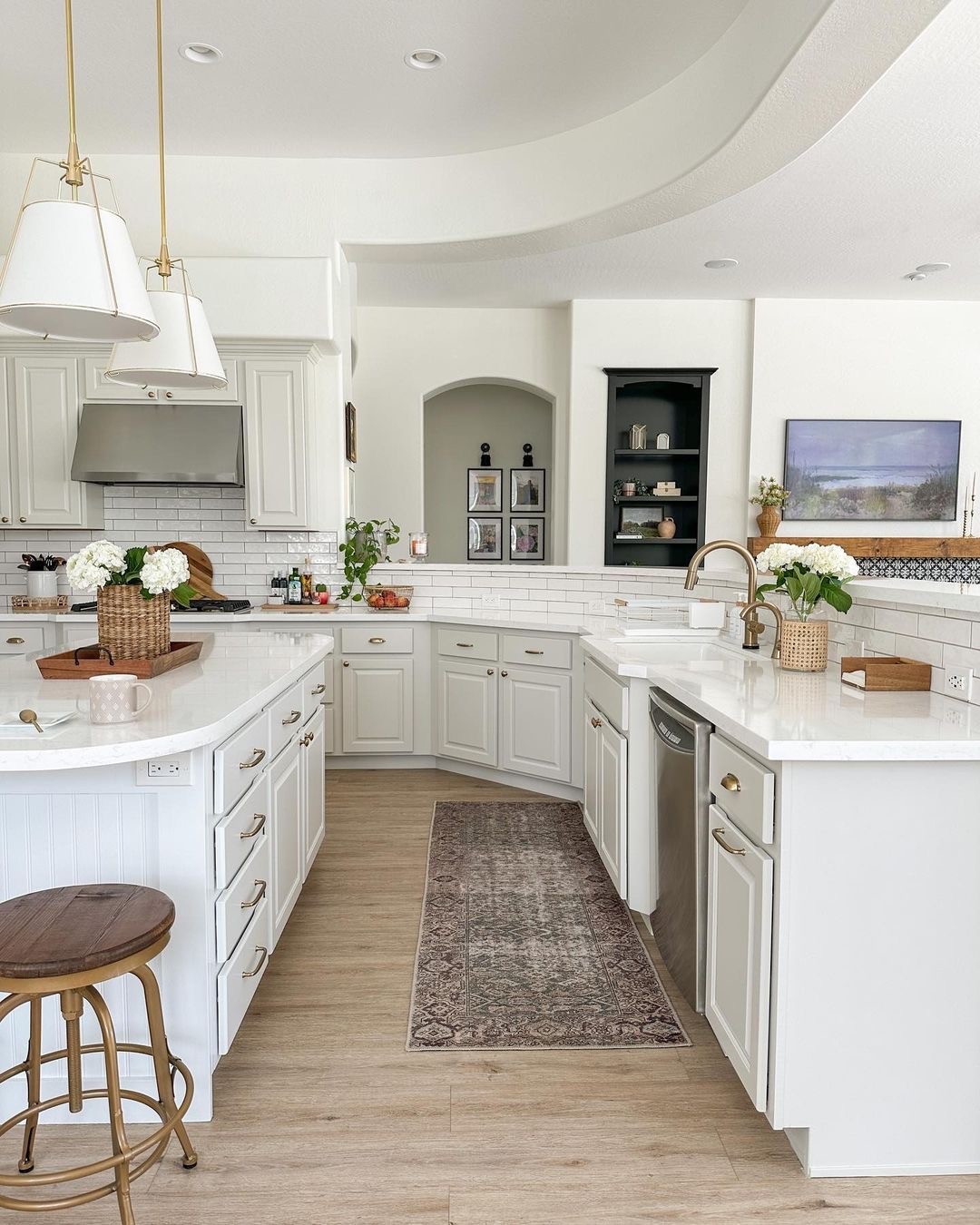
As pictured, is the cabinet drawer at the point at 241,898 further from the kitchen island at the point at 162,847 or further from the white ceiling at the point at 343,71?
the white ceiling at the point at 343,71

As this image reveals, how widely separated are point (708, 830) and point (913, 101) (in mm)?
3127

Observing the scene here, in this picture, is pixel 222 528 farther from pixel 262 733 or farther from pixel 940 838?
pixel 940 838

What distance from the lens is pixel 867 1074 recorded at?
5.70ft

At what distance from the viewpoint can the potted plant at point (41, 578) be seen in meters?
4.97

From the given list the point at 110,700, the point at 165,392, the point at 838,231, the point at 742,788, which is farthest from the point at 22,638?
the point at 838,231

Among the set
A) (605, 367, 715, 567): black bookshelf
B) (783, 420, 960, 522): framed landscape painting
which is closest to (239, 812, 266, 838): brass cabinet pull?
(605, 367, 715, 567): black bookshelf

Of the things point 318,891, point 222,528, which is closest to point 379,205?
point 222,528

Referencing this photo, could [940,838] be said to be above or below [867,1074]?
above

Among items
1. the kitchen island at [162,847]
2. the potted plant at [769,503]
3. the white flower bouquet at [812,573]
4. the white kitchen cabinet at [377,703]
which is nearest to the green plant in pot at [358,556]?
the white kitchen cabinet at [377,703]

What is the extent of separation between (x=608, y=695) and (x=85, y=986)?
2.00 meters

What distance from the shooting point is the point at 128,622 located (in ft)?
8.13

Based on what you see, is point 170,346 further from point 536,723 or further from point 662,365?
point 662,365

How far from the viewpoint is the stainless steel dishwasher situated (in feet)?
7.25

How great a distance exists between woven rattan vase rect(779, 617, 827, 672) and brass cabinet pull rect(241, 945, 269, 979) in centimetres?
173
